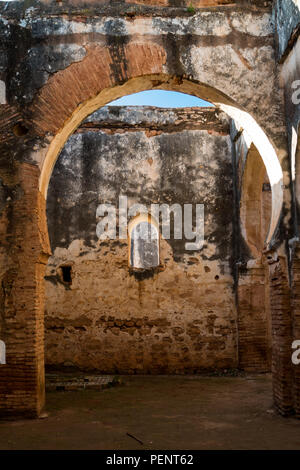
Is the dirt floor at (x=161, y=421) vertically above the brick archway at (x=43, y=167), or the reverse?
the brick archway at (x=43, y=167)

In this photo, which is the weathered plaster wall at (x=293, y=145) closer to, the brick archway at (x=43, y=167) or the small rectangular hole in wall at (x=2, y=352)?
the brick archway at (x=43, y=167)

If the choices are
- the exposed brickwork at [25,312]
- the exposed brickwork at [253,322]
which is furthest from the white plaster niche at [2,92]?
the exposed brickwork at [253,322]

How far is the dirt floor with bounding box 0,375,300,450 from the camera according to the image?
467cm

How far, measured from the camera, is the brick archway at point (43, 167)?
5668 mm

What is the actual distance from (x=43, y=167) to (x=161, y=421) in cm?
364

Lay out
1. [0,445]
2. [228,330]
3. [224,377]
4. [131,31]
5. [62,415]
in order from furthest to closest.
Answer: [228,330] < [224,377] < [131,31] < [62,415] < [0,445]

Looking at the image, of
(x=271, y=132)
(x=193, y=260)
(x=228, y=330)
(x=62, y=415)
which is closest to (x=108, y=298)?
(x=193, y=260)

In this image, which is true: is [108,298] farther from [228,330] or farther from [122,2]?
[122,2]

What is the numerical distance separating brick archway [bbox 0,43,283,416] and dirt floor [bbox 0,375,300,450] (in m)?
0.62

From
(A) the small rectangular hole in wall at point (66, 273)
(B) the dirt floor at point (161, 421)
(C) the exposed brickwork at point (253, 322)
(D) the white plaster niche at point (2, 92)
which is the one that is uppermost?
(D) the white plaster niche at point (2, 92)

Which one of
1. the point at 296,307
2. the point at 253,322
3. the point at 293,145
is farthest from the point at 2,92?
the point at 253,322

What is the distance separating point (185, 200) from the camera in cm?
1029

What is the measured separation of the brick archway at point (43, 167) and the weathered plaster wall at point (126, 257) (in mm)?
3704

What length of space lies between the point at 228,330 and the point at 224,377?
1.05m
